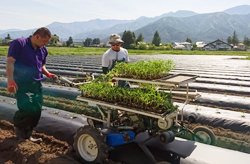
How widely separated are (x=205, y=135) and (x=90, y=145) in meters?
1.95

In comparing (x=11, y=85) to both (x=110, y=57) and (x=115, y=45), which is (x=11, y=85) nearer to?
(x=110, y=57)

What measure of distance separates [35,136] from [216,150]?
10.7ft

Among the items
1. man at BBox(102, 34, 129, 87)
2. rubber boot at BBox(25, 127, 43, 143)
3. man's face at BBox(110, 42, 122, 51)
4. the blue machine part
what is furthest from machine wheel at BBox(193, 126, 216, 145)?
rubber boot at BBox(25, 127, 43, 143)

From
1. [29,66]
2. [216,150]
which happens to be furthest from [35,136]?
[216,150]

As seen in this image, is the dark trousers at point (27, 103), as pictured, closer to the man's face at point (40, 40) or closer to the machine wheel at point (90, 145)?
the man's face at point (40, 40)

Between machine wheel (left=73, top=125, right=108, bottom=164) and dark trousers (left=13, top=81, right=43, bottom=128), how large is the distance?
3.67 feet

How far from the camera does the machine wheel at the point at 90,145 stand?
2.97m

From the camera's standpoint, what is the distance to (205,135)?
3.69 meters

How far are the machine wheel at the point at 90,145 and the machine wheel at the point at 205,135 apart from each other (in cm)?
164

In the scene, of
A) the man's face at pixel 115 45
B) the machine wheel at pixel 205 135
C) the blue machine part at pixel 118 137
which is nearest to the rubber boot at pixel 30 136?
the blue machine part at pixel 118 137

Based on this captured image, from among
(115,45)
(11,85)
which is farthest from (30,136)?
(115,45)

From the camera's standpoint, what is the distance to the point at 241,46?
97.3 metres

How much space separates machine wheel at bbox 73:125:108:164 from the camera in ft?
9.76

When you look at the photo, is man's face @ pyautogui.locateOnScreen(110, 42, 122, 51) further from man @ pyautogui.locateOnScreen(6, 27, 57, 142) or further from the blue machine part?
the blue machine part
